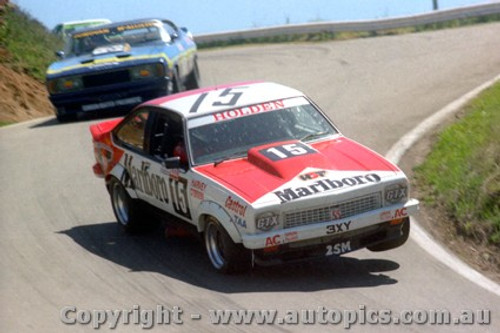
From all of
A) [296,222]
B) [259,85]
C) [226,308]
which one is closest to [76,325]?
[226,308]

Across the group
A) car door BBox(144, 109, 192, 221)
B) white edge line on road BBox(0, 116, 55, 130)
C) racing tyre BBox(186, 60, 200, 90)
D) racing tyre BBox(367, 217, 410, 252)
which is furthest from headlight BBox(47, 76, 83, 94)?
racing tyre BBox(367, 217, 410, 252)

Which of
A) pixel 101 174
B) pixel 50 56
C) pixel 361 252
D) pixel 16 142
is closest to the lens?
pixel 361 252

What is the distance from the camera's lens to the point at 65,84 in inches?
690

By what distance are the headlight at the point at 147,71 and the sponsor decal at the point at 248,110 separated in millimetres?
7674

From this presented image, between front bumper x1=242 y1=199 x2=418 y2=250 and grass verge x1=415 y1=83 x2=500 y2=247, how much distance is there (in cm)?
144

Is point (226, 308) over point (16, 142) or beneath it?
over

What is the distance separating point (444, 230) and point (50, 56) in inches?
671

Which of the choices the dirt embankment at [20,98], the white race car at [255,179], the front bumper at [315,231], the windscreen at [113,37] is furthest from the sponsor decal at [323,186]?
the dirt embankment at [20,98]

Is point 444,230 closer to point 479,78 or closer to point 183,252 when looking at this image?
point 183,252

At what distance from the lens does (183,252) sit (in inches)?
385

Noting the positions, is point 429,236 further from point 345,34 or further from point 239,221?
point 345,34

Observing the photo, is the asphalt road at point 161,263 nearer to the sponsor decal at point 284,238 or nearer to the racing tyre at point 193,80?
the sponsor decal at point 284,238

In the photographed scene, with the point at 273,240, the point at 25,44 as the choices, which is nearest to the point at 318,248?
the point at 273,240

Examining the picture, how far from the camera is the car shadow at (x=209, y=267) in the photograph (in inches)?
334
